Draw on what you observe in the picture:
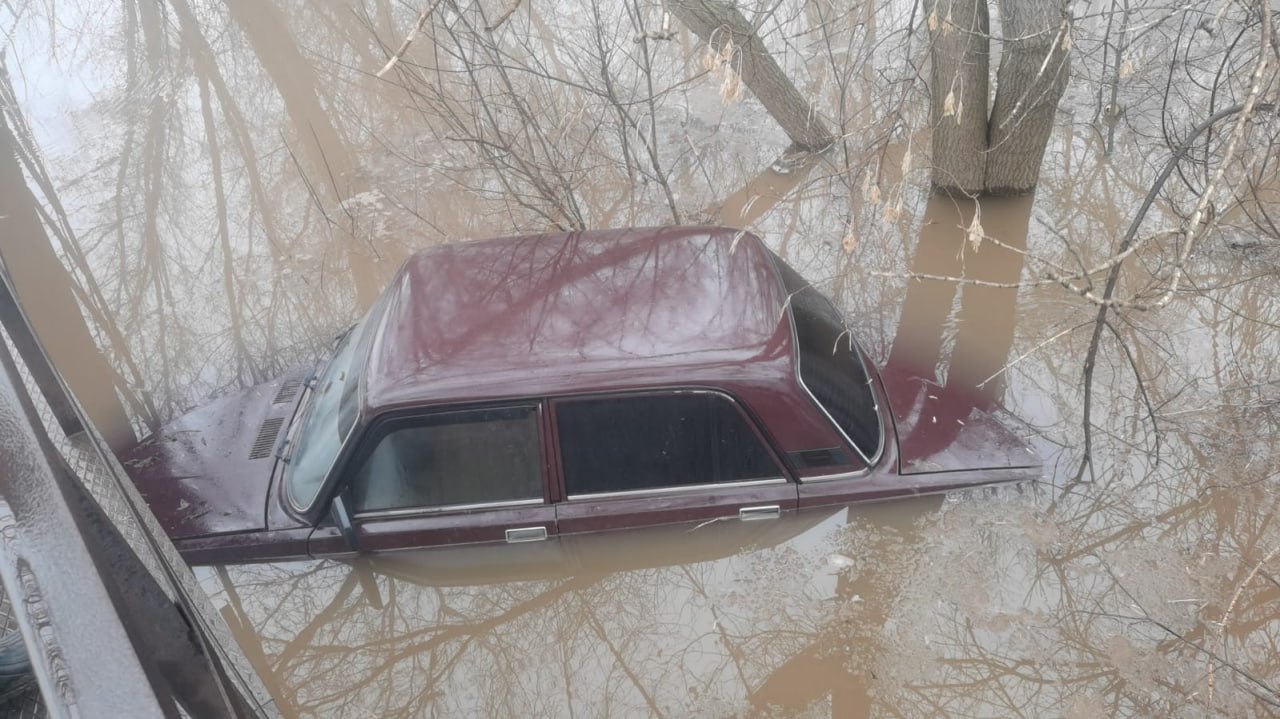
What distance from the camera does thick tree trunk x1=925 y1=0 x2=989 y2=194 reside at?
5902 millimetres

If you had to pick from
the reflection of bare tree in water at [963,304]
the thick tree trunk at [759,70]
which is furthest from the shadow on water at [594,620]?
the thick tree trunk at [759,70]

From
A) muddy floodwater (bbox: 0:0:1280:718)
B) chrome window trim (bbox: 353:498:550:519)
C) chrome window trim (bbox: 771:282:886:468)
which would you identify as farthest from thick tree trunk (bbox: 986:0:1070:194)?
chrome window trim (bbox: 353:498:550:519)

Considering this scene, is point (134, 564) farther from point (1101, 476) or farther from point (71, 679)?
point (1101, 476)

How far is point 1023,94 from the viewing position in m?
5.85

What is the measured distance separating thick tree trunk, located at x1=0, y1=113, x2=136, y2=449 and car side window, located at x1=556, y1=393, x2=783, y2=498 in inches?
112

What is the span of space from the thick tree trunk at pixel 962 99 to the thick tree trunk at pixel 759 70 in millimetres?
973

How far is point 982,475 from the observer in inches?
148

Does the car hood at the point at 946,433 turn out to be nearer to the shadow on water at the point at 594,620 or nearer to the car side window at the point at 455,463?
the shadow on water at the point at 594,620

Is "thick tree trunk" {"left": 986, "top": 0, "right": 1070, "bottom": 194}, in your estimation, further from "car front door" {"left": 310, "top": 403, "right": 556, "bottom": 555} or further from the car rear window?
"car front door" {"left": 310, "top": 403, "right": 556, "bottom": 555}

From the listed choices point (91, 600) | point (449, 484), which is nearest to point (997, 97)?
point (449, 484)

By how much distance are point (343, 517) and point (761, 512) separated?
1716 millimetres

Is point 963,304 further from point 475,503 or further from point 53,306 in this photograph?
point 53,306

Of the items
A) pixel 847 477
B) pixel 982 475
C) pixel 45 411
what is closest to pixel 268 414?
pixel 45 411

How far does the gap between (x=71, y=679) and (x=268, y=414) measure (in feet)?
10.7
